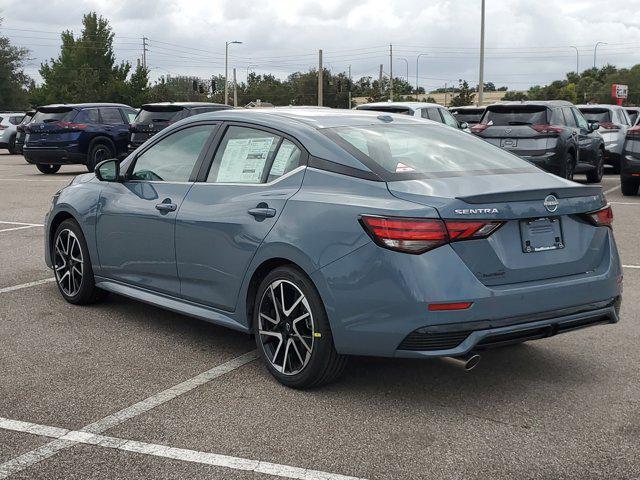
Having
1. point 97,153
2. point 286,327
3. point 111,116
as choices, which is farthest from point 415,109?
point 286,327

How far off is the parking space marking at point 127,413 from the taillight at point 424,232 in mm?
1403

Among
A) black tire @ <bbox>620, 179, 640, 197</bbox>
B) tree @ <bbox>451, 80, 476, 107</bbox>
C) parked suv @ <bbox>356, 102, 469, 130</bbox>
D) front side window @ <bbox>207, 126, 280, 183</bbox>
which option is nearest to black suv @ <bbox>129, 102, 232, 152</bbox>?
parked suv @ <bbox>356, 102, 469, 130</bbox>

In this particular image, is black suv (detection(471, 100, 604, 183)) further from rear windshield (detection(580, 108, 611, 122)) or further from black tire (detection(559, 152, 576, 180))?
rear windshield (detection(580, 108, 611, 122))

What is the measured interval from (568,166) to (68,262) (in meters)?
11.7

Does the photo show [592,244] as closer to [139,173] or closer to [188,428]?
[188,428]

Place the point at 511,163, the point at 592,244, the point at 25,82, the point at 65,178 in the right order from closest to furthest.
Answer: the point at 592,244 < the point at 511,163 < the point at 65,178 < the point at 25,82

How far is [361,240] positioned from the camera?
4332mm

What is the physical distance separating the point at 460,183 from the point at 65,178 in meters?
18.0

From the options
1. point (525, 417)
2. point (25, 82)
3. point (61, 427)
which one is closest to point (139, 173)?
point (61, 427)

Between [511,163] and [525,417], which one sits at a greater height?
[511,163]

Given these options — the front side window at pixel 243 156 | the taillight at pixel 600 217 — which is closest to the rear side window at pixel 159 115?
the front side window at pixel 243 156

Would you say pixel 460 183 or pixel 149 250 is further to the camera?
pixel 149 250

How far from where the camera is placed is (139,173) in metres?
6.18

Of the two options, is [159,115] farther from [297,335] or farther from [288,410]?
[288,410]
